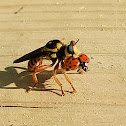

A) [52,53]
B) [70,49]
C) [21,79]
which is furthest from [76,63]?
[21,79]

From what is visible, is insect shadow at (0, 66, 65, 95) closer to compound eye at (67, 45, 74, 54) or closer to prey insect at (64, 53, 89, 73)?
prey insect at (64, 53, 89, 73)

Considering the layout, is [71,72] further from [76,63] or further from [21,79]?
[21,79]

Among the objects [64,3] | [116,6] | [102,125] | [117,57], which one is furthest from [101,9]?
[102,125]

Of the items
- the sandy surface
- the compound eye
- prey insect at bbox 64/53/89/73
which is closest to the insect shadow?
the sandy surface

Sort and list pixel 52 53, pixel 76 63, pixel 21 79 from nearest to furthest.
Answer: pixel 76 63 → pixel 52 53 → pixel 21 79

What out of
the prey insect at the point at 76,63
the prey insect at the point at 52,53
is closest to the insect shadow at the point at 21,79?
the prey insect at the point at 52,53

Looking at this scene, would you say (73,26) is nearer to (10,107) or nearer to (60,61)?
(60,61)

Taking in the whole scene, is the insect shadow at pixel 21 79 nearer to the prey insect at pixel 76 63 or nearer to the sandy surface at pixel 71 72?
the sandy surface at pixel 71 72
